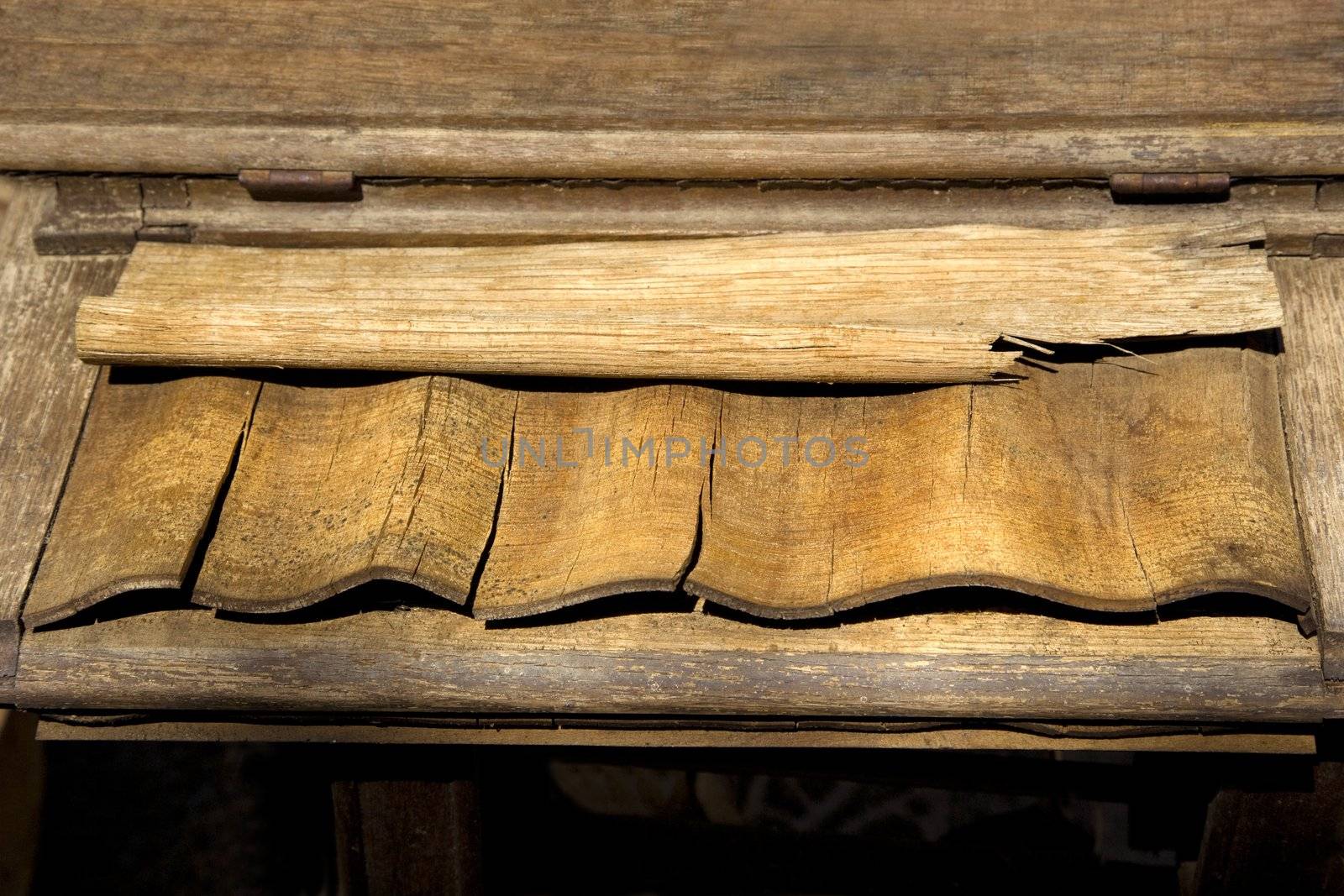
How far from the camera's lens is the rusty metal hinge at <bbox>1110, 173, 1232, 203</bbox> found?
2.27 meters

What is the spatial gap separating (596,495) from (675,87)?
89cm

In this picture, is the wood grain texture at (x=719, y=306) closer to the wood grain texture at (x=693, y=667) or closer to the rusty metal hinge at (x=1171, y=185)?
the rusty metal hinge at (x=1171, y=185)

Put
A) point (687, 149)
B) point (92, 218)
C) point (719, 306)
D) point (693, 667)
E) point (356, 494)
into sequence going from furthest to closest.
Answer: point (92, 218), point (687, 149), point (719, 306), point (356, 494), point (693, 667)

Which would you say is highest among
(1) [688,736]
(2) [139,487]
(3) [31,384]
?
(3) [31,384]

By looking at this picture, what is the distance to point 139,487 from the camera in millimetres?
2080

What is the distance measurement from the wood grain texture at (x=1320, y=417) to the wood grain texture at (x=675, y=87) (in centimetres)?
22

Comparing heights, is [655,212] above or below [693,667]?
above

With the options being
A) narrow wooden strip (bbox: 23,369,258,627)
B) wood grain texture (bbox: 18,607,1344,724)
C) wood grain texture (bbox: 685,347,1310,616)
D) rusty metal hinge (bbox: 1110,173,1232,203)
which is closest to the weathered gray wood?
narrow wooden strip (bbox: 23,369,258,627)

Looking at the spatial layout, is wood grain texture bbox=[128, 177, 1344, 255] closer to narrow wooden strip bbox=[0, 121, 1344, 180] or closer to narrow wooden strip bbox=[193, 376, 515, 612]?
narrow wooden strip bbox=[0, 121, 1344, 180]

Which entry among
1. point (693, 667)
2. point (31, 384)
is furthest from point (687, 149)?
point (31, 384)

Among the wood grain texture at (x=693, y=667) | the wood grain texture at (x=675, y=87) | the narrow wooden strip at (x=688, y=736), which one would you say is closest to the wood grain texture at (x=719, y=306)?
the wood grain texture at (x=675, y=87)

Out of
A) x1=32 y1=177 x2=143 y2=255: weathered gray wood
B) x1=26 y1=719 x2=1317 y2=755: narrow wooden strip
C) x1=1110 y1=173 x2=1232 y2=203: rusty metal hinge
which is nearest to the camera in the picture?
x1=26 y1=719 x2=1317 y2=755: narrow wooden strip

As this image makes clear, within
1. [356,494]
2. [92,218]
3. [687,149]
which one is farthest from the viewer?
[92,218]

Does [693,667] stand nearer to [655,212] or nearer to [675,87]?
[655,212]
